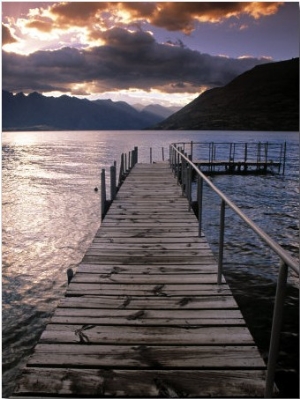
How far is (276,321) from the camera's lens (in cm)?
221

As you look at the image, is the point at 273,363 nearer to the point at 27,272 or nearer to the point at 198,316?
the point at 198,316

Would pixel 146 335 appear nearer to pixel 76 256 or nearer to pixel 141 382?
pixel 141 382

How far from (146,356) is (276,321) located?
124cm

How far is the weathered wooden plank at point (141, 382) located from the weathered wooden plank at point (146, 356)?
72 millimetres

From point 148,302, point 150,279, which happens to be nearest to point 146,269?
point 150,279

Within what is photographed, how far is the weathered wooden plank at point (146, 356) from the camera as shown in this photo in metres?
2.84

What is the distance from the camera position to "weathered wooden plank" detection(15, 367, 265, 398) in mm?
2576

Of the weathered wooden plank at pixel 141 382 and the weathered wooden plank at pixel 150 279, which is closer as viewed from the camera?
the weathered wooden plank at pixel 141 382

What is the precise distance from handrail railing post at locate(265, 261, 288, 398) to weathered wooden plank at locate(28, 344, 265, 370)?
0.47 meters

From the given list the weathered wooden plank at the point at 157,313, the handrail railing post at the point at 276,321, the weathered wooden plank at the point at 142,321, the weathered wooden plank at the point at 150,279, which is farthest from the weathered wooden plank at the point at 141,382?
the weathered wooden plank at the point at 150,279

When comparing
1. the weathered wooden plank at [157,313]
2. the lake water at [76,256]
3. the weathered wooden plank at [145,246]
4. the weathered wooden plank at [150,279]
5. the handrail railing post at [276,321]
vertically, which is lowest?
the lake water at [76,256]

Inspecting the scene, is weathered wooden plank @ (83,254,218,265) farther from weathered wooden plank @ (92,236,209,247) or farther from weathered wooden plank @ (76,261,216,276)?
weathered wooden plank @ (92,236,209,247)

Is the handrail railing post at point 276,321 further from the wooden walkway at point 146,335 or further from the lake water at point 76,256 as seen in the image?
the lake water at point 76,256

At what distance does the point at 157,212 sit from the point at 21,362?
4.21 metres
